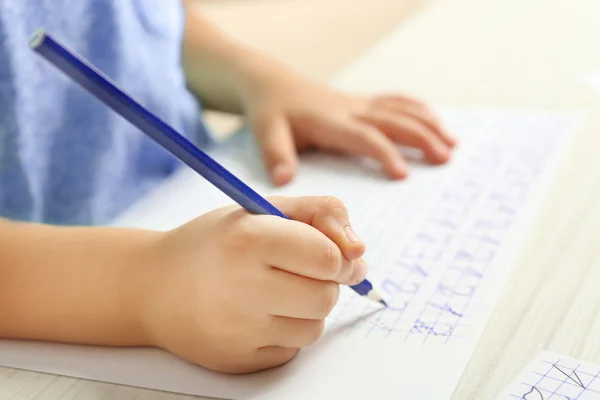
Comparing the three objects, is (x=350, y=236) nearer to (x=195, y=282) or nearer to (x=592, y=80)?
(x=195, y=282)

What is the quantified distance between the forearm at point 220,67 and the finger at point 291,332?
14.3 inches

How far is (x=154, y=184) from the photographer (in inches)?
26.7

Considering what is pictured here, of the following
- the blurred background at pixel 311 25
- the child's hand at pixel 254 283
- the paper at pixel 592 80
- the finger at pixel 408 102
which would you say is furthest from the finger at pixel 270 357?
the blurred background at pixel 311 25

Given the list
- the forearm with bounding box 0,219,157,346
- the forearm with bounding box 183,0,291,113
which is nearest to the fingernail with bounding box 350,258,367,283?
the forearm with bounding box 0,219,157,346

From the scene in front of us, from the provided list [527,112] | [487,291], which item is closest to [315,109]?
[527,112]

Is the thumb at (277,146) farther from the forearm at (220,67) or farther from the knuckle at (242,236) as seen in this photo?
the knuckle at (242,236)

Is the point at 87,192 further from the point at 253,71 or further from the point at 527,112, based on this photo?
the point at 527,112

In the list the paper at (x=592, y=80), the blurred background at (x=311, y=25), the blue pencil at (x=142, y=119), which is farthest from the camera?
the blurred background at (x=311, y=25)

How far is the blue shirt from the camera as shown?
58cm

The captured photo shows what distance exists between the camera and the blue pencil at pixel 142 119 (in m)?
0.33

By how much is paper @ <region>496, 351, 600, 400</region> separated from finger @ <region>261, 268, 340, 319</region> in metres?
0.10

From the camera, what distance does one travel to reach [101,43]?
65cm

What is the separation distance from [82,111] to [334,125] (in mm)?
210

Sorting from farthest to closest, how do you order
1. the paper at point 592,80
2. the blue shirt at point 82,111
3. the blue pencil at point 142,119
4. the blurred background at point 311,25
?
the blurred background at point 311,25
the paper at point 592,80
the blue shirt at point 82,111
the blue pencil at point 142,119
